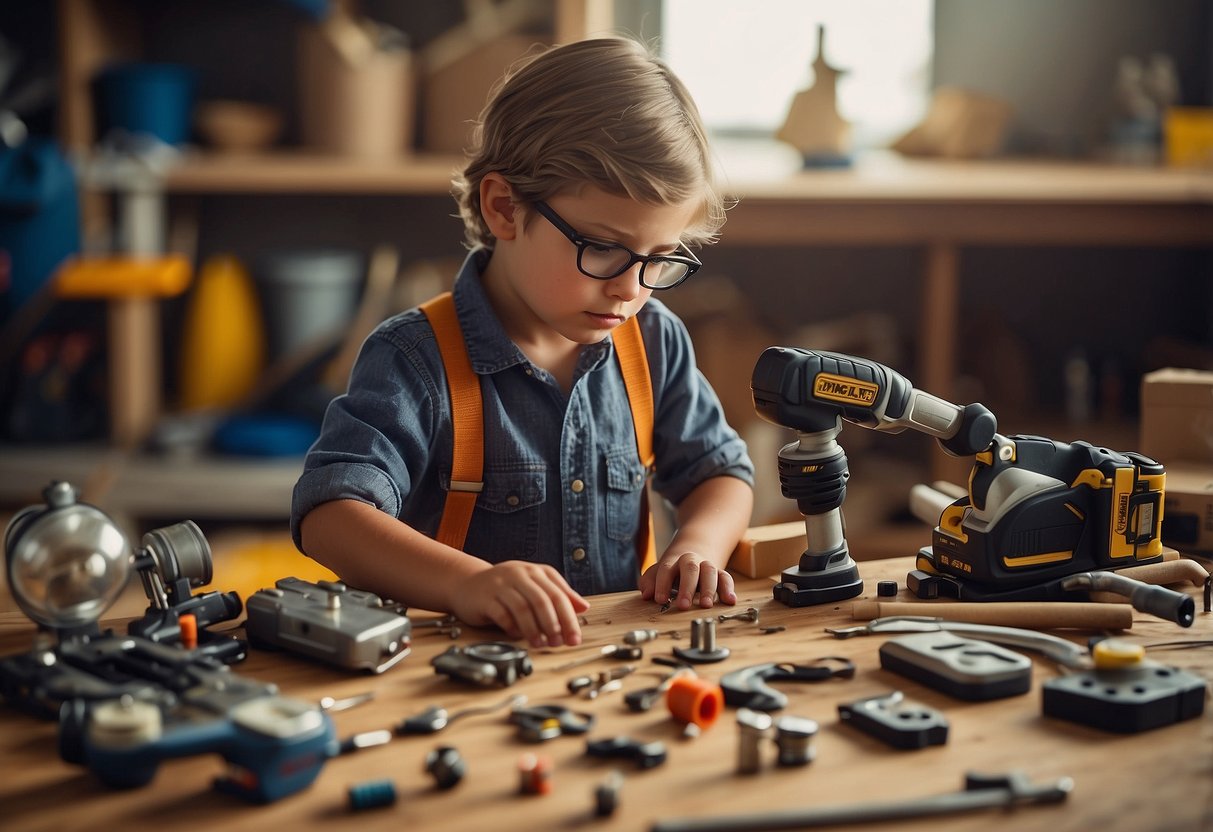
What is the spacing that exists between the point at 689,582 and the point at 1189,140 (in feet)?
8.08

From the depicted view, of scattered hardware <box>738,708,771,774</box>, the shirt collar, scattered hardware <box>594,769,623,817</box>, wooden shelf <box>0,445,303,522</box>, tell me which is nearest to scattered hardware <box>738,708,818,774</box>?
scattered hardware <box>738,708,771,774</box>

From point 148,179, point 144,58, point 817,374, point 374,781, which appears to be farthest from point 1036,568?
point 144,58

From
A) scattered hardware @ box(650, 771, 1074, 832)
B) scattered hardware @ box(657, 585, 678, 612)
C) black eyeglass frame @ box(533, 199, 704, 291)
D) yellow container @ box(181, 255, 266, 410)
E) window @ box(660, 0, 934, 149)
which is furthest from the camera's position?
window @ box(660, 0, 934, 149)

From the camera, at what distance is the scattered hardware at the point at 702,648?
44.2 inches

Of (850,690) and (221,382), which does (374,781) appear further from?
(221,382)

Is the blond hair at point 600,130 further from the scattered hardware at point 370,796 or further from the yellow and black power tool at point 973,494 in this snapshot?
the scattered hardware at point 370,796

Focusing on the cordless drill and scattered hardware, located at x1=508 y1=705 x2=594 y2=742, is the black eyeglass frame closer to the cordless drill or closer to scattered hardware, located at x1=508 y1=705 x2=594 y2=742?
the cordless drill

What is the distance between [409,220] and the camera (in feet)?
11.1

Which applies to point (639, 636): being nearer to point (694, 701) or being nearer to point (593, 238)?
point (694, 701)

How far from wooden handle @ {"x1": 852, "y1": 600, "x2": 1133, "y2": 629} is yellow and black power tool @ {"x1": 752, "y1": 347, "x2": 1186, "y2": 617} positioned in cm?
6

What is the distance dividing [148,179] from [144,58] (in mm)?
584

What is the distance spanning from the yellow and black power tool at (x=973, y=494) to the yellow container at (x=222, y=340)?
206cm

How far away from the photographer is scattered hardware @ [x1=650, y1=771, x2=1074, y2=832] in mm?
841

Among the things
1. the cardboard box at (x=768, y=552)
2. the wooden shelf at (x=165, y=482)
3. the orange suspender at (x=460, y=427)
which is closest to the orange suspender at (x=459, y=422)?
the orange suspender at (x=460, y=427)
